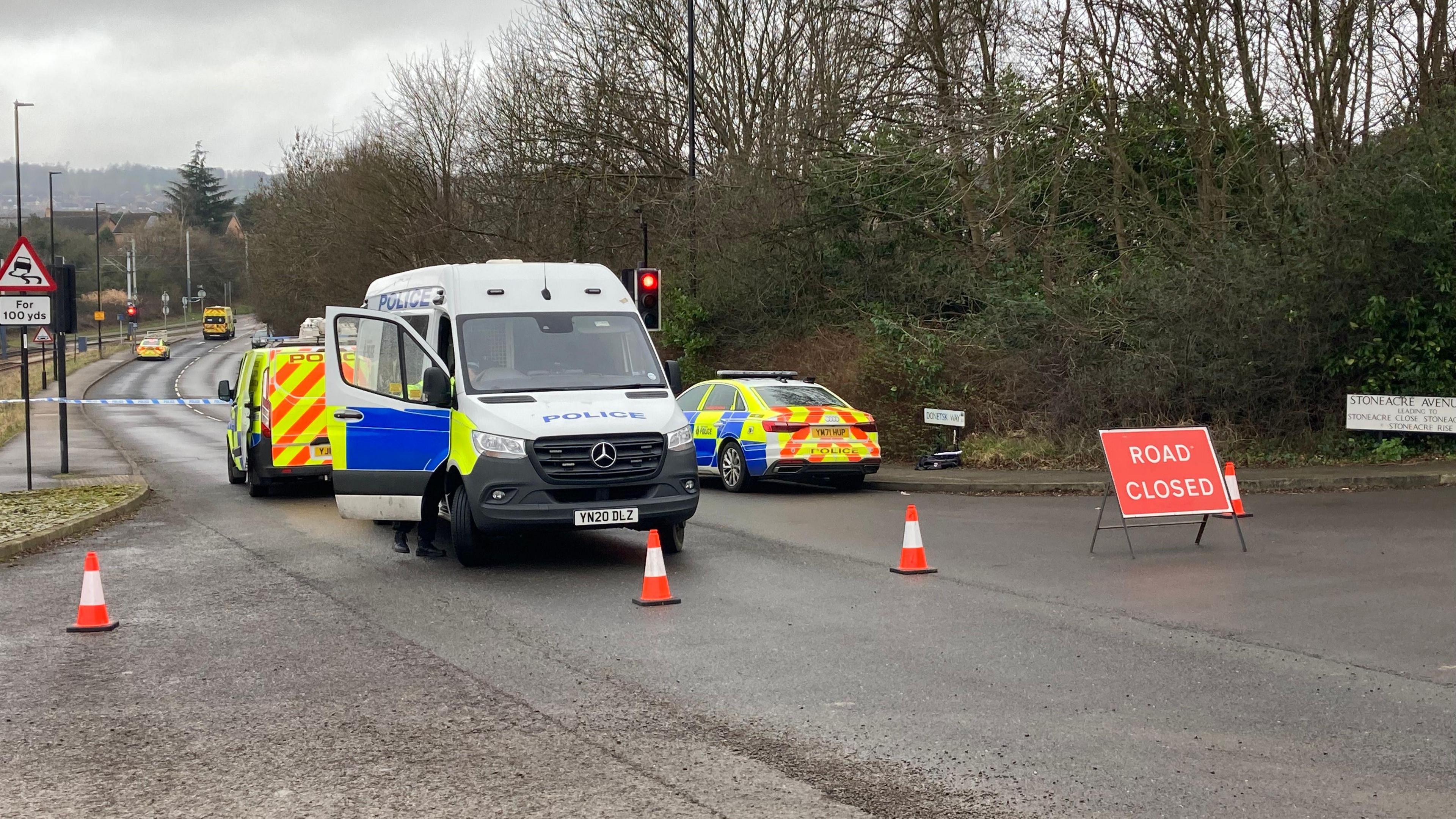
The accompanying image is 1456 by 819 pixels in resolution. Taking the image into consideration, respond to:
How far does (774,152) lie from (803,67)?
2.82 m

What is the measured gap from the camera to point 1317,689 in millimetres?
6988

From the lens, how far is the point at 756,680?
7316mm

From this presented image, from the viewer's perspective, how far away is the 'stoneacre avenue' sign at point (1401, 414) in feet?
59.7

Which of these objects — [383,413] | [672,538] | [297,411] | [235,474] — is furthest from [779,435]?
[235,474]

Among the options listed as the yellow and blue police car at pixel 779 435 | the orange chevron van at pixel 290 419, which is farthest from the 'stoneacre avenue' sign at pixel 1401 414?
the orange chevron van at pixel 290 419

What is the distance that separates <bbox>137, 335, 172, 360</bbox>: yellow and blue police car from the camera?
79.3 m

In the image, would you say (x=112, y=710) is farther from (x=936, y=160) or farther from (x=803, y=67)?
(x=803, y=67)

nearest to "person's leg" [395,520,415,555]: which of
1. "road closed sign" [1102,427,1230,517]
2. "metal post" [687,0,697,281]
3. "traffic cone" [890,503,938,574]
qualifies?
"traffic cone" [890,503,938,574]

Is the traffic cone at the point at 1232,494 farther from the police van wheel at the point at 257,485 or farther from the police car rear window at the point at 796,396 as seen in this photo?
the police van wheel at the point at 257,485

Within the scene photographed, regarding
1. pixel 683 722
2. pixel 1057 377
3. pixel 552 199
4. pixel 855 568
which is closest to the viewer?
pixel 683 722

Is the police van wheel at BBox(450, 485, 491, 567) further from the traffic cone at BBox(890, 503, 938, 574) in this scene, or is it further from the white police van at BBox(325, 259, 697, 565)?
the traffic cone at BBox(890, 503, 938, 574)

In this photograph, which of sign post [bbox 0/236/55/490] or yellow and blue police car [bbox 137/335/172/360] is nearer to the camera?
sign post [bbox 0/236/55/490]

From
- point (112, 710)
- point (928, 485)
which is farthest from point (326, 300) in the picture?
point (112, 710)

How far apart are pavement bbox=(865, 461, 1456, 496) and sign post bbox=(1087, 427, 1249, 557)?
12.2 feet
